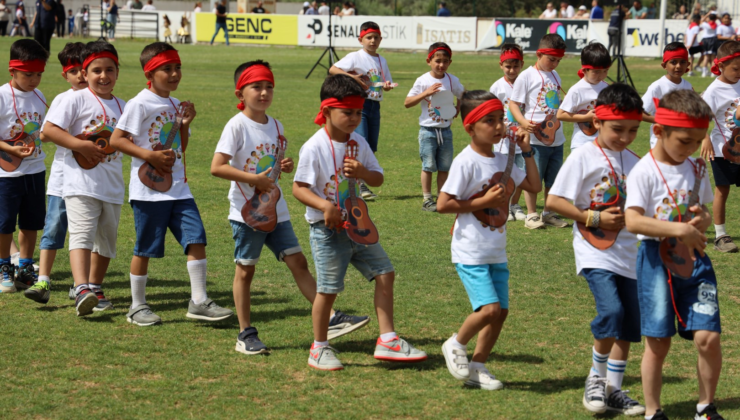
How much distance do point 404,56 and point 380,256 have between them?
29992 millimetres

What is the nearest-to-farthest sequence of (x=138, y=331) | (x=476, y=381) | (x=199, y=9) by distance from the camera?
(x=476, y=381) < (x=138, y=331) < (x=199, y=9)

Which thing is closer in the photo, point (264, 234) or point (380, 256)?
point (380, 256)

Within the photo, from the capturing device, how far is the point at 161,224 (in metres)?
5.80

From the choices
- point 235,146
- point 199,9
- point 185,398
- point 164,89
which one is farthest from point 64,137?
point 199,9

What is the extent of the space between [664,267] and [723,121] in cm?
435

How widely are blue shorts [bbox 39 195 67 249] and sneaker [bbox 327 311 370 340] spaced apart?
7.80ft

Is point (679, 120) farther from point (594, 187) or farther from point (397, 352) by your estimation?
point (397, 352)

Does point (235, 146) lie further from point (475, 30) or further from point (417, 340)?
point (475, 30)

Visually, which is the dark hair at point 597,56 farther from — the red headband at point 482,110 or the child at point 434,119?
the red headband at point 482,110

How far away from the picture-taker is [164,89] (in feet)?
19.3

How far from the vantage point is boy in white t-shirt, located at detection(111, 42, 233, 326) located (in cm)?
572

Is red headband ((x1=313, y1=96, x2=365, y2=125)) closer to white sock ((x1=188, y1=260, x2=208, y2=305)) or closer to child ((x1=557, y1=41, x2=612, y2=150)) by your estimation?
white sock ((x1=188, y1=260, x2=208, y2=305))

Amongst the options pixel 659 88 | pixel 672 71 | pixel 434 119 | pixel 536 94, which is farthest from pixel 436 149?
pixel 672 71

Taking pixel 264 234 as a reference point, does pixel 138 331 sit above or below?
below
